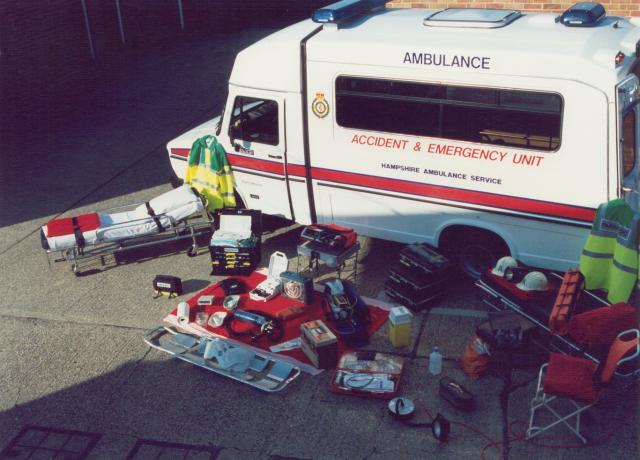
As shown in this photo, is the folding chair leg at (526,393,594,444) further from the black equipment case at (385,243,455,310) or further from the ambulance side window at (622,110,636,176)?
the ambulance side window at (622,110,636,176)

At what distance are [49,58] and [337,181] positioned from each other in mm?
10212

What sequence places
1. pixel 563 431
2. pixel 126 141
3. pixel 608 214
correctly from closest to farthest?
pixel 563 431, pixel 608 214, pixel 126 141

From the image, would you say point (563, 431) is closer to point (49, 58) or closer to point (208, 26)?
point (49, 58)

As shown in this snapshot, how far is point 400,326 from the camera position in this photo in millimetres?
7727

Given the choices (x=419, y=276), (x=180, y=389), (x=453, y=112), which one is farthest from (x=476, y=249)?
(x=180, y=389)

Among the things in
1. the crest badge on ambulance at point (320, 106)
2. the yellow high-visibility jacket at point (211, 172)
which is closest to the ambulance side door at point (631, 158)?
the crest badge on ambulance at point (320, 106)

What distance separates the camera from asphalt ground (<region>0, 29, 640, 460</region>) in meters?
6.55

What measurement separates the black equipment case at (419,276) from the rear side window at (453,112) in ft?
4.89

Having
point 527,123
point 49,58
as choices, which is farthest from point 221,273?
point 49,58

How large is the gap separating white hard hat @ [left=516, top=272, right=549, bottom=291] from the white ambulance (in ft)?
1.79

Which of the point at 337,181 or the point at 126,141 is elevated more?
the point at 337,181

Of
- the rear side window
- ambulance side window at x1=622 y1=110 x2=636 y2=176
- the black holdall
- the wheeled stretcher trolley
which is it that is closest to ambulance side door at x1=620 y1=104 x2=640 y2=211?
ambulance side window at x1=622 y1=110 x2=636 y2=176

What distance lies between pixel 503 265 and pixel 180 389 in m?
3.97

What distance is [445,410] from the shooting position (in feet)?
22.7
